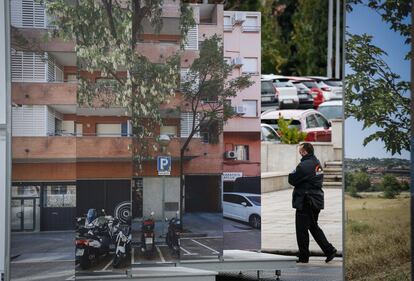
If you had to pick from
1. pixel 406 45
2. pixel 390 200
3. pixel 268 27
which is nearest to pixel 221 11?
pixel 406 45

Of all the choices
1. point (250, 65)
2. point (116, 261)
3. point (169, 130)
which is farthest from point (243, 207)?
point (116, 261)

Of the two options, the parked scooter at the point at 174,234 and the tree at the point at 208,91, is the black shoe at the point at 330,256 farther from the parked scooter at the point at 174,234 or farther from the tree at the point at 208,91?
the parked scooter at the point at 174,234

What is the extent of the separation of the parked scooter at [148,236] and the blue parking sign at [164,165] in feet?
0.86

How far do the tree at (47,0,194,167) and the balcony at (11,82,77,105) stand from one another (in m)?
0.06

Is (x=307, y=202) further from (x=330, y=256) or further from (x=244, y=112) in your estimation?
(x=244, y=112)

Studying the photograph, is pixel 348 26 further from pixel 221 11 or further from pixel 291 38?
pixel 291 38

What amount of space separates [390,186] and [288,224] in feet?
5.81

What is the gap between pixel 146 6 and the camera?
4805mm

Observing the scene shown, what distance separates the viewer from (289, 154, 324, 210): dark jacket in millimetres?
6179

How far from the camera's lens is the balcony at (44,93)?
14.9ft

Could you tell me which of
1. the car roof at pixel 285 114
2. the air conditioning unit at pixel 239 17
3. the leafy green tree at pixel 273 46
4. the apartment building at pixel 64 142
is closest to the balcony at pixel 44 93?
the apartment building at pixel 64 142

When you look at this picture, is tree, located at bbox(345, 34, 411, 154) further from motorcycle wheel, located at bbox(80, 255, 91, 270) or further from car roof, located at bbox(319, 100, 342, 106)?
car roof, located at bbox(319, 100, 342, 106)

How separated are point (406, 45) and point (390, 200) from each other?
0.94 meters

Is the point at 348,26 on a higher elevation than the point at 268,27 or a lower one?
lower
